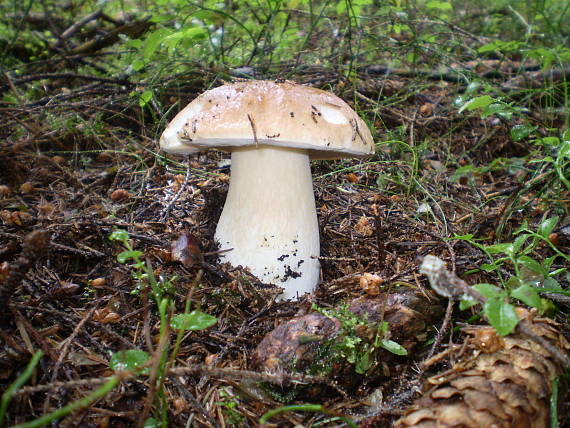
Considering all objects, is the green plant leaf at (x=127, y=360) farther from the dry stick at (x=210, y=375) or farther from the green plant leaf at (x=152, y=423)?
the green plant leaf at (x=152, y=423)

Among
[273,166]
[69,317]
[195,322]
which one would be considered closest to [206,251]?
[273,166]

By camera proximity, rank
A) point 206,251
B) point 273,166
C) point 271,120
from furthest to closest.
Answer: point 206,251 → point 273,166 → point 271,120

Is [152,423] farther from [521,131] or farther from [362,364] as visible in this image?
[521,131]

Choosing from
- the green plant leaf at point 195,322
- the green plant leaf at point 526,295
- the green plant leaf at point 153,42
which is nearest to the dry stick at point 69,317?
the green plant leaf at point 195,322

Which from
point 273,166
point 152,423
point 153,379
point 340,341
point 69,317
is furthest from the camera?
point 273,166

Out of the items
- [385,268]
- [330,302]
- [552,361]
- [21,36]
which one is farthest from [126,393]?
[21,36]

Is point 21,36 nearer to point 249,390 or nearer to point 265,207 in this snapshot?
point 265,207
